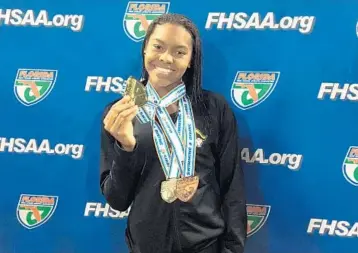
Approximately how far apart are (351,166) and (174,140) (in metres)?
0.80

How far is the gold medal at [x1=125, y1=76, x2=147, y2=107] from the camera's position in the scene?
147 cm

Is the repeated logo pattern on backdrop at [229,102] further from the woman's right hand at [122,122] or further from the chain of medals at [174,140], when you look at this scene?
the woman's right hand at [122,122]

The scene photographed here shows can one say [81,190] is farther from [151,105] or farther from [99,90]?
[151,105]

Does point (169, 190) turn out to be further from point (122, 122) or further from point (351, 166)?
point (351, 166)

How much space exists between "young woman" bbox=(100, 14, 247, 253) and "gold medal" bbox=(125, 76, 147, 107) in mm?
82

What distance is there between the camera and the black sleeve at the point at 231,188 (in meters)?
1.65

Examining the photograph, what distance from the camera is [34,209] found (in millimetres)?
2172

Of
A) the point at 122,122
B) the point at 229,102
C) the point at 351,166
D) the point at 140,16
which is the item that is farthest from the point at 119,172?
the point at 351,166

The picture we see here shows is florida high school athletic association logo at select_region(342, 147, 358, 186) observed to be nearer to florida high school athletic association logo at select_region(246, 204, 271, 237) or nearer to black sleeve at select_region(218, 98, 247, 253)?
florida high school athletic association logo at select_region(246, 204, 271, 237)

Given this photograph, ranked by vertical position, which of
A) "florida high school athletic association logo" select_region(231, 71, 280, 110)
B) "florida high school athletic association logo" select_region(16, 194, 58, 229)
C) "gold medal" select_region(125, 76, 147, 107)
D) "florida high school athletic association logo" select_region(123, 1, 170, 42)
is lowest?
"florida high school athletic association logo" select_region(16, 194, 58, 229)

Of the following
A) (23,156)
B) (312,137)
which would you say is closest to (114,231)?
(23,156)

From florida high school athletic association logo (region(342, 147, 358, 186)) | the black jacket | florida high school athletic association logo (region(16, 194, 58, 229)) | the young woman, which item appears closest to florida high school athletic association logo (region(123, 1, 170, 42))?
the young woman

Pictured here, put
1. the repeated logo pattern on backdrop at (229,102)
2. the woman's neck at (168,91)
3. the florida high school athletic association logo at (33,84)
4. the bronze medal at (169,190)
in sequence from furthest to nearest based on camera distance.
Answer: the florida high school athletic association logo at (33,84) < the repeated logo pattern on backdrop at (229,102) < the woman's neck at (168,91) < the bronze medal at (169,190)

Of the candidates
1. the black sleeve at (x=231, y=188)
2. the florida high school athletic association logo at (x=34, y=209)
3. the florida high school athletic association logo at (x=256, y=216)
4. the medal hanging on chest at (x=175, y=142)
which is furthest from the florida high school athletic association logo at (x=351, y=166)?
the florida high school athletic association logo at (x=34, y=209)
